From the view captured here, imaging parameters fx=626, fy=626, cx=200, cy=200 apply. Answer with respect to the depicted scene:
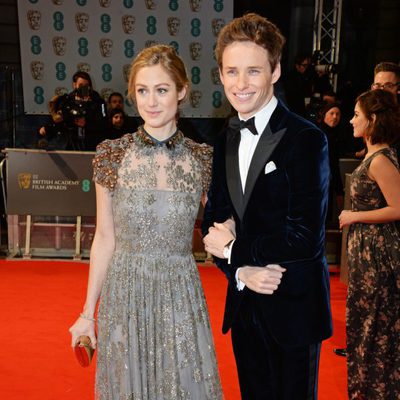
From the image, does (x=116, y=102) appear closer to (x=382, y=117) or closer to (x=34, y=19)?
(x=34, y=19)

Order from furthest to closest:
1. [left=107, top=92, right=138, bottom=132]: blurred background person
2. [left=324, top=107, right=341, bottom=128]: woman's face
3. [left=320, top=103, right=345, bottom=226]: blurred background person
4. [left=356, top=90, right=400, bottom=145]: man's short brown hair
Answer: [left=107, top=92, right=138, bottom=132]: blurred background person → [left=324, top=107, right=341, bottom=128]: woman's face → [left=320, top=103, right=345, bottom=226]: blurred background person → [left=356, top=90, right=400, bottom=145]: man's short brown hair

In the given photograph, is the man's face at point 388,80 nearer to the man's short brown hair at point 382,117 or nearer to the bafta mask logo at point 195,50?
the man's short brown hair at point 382,117

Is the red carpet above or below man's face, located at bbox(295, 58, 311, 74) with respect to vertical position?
below

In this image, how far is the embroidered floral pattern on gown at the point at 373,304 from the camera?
3211 millimetres

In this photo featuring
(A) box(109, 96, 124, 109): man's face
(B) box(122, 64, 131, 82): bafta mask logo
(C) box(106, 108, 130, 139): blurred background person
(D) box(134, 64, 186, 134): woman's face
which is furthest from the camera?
(B) box(122, 64, 131, 82): bafta mask logo

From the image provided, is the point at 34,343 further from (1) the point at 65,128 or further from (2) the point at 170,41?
(2) the point at 170,41

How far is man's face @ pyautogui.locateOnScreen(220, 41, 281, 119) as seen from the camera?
1919mm

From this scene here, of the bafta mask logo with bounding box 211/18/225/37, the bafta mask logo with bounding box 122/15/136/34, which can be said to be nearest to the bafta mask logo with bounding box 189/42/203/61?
the bafta mask logo with bounding box 211/18/225/37

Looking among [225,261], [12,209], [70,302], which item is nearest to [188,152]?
[225,261]

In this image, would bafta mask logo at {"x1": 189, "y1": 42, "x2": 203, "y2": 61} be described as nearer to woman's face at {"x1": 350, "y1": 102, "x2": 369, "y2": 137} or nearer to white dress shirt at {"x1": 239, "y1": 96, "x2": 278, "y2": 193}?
woman's face at {"x1": 350, "y1": 102, "x2": 369, "y2": 137}

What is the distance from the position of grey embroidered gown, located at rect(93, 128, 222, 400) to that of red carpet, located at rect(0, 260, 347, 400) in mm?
1195

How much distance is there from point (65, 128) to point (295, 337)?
5.40 meters

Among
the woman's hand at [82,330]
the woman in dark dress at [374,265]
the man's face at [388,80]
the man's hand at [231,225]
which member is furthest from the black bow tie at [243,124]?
the man's face at [388,80]

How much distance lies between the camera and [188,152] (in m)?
2.40
